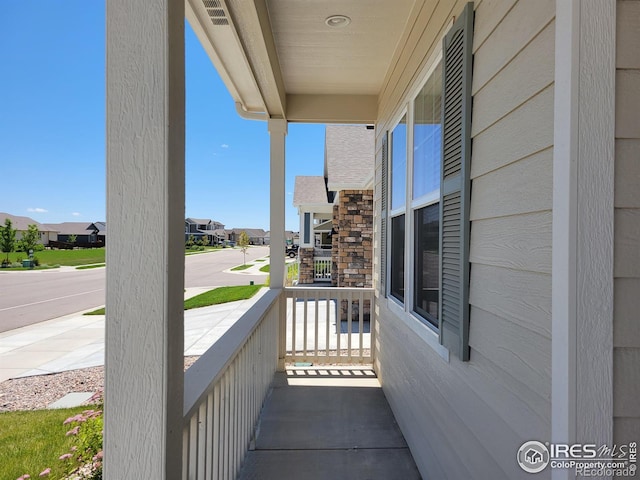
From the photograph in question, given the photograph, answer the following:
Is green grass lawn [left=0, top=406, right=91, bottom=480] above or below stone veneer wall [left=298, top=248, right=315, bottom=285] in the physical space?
below

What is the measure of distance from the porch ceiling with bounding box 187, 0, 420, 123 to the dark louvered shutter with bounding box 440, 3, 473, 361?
107 centimetres

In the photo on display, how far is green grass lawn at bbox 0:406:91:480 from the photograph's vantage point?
2.43 metres

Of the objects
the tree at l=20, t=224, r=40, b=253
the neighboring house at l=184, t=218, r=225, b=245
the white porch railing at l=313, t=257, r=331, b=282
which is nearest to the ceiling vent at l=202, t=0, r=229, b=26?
the white porch railing at l=313, t=257, r=331, b=282

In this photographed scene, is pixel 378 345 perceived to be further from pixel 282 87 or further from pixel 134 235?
pixel 134 235

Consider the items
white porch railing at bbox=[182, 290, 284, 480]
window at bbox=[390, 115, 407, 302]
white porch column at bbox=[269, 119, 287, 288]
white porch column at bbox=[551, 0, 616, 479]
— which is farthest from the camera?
white porch column at bbox=[269, 119, 287, 288]

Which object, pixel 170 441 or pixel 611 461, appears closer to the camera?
pixel 611 461

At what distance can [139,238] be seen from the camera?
0.94 m

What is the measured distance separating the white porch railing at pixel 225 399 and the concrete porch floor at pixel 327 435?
179mm

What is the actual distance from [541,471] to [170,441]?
1.04m

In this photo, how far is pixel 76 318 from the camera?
9047 mm

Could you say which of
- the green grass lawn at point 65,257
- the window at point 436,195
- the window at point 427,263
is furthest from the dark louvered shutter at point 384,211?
the green grass lawn at point 65,257

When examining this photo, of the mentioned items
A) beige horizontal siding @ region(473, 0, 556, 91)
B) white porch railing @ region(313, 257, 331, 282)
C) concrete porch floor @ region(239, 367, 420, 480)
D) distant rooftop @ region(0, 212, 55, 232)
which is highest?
distant rooftop @ region(0, 212, 55, 232)

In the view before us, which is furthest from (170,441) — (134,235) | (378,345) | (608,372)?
(378,345)

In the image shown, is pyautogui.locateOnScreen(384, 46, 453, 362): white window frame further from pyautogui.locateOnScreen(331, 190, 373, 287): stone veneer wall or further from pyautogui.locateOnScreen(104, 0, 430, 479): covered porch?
pyautogui.locateOnScreen(331, 190, 373, 287): stone veneer wall
